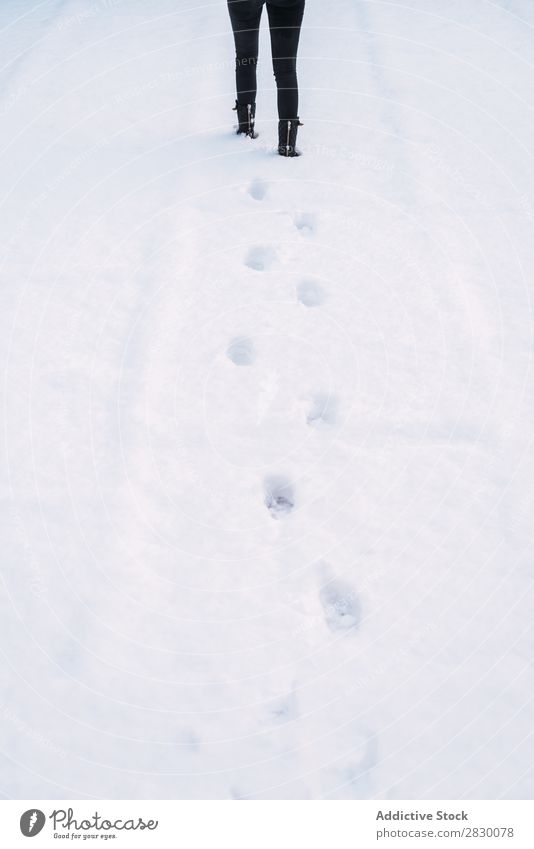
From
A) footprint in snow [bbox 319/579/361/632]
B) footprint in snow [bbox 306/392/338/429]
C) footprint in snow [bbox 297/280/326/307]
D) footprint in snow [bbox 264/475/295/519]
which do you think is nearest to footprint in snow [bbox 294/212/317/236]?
footprint in snow [bbox 297/280/326/307]

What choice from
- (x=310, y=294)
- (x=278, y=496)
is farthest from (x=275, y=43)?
(x=278, y=496)

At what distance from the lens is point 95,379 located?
10.7 feet

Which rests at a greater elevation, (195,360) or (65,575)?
(195,360)

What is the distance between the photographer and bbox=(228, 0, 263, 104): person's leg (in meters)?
3.77

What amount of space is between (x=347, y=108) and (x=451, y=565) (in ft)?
9.21

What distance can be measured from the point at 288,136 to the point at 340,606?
2477 mm

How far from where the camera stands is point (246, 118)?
4.24 m

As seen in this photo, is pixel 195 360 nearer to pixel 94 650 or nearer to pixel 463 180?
pixel 94 650

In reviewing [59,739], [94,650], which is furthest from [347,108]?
[59,739]

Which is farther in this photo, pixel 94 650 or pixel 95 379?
pixel 95 379

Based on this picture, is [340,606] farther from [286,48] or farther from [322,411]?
[286,48]

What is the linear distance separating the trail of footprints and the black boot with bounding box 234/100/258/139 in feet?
1.37

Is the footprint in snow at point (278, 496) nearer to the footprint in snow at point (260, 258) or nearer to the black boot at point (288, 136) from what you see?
the footprint in snow at point (260, 258)

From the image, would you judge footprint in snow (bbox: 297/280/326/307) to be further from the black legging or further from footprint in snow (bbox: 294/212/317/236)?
the black legging
